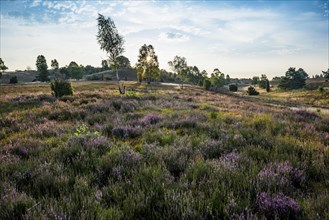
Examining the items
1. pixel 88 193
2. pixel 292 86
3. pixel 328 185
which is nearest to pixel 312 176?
pixel 328 185

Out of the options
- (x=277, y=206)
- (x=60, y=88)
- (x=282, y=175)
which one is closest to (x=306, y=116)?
(x=282, y=175)

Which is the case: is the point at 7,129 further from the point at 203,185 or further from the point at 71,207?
the point at 203,185

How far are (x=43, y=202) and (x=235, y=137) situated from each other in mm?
4797

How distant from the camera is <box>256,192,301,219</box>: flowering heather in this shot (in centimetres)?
252

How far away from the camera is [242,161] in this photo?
4125 mm

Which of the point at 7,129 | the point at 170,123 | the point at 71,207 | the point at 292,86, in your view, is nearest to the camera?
the point at 71,207

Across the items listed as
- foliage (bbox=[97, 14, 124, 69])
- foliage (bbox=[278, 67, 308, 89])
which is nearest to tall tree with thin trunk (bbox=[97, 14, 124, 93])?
foliage (bbox=[97, 14, 124, 69])

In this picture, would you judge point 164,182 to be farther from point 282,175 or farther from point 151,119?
point 151,119

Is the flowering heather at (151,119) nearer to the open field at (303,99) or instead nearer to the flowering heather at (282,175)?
the flowering heather at (282,175)

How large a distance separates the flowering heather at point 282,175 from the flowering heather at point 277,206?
467mm

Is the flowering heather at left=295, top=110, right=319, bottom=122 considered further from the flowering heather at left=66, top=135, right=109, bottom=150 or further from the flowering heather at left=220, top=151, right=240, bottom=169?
the flowering heather at left=66, top=135, right=109, bottom=150

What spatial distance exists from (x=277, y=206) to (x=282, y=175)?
1093 millimetres

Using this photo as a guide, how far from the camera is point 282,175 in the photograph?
3508mm

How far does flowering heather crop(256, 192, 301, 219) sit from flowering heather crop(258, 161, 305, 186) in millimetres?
467
